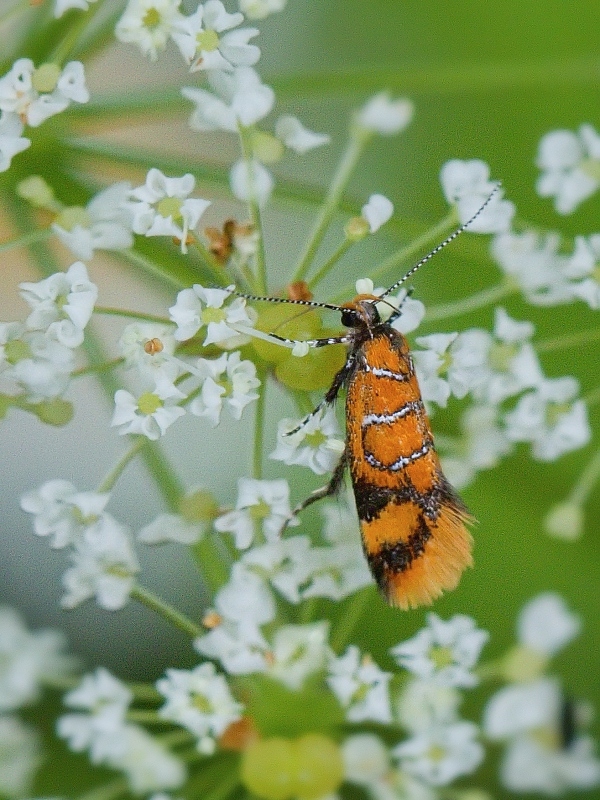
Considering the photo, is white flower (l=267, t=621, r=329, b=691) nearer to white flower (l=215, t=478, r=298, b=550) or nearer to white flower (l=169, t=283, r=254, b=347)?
white flower (l=215, t=478, r=298, b=550)

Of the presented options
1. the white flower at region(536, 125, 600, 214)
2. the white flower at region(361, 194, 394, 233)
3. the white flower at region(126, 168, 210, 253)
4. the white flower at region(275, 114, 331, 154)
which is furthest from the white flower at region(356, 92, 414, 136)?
the white flower at region(126, 168, 210, 253)

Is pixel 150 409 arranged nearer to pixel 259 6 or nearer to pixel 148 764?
pixel 148 764

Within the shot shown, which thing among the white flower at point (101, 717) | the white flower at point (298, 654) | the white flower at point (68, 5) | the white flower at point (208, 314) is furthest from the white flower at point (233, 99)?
the white flower at point (101, 717)

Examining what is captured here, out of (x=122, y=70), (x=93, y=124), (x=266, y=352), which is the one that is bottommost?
(x=266, y=352)

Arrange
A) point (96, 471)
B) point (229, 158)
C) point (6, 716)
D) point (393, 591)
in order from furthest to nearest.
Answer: point (229, 158), point (96, 471), point (6, 716), point (393, 591)

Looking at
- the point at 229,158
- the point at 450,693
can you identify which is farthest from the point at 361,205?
the point at 229,158

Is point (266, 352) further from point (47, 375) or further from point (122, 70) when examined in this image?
point (122, 70)

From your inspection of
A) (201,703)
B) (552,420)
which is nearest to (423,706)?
(201,703)
